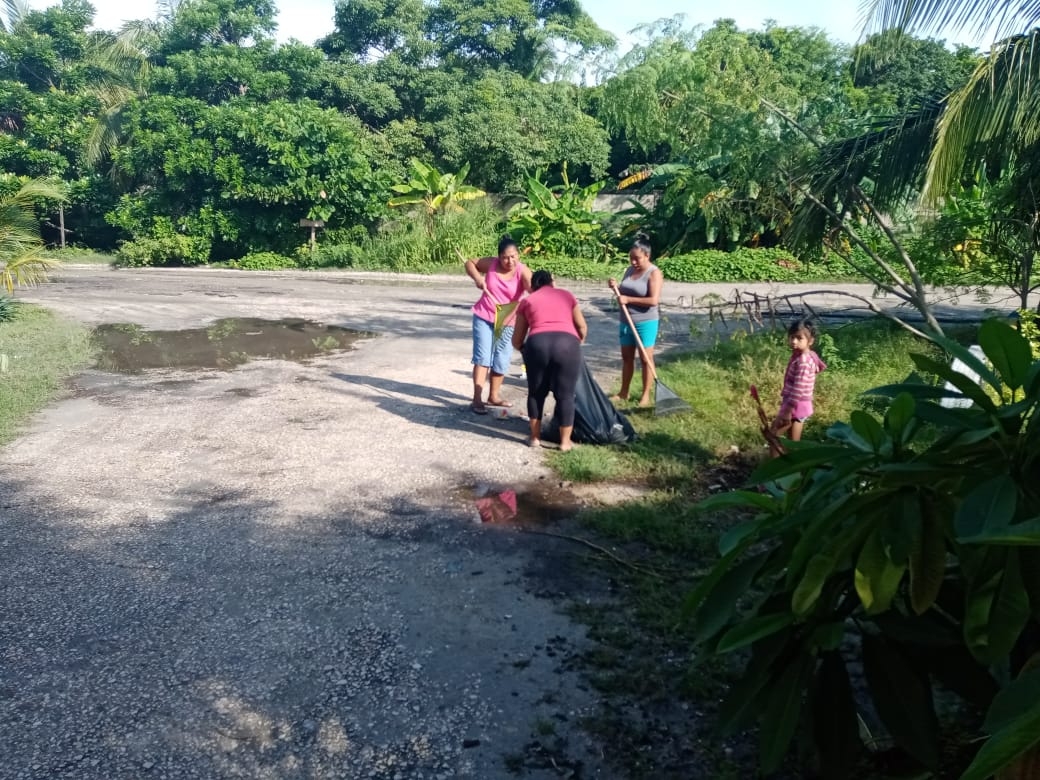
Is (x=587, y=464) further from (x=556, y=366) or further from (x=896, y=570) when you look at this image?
(x=896, y=570)

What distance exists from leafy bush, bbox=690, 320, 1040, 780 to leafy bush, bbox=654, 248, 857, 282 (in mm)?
16897

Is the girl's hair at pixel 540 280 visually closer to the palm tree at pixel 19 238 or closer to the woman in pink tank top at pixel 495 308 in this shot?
the woman in pink tank top at pixel 495 308

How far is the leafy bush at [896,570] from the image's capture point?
1.47 m

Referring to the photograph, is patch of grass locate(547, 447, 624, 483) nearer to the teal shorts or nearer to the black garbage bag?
the black garbage bag

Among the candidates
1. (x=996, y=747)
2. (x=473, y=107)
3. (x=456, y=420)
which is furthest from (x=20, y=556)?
(x=473, y=107)

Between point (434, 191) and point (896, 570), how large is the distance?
2179 centimetres

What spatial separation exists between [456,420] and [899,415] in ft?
19.5

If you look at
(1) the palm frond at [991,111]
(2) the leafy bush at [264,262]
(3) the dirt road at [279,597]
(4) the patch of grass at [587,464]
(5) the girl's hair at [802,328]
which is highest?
(1) the palm frond at [991,111]

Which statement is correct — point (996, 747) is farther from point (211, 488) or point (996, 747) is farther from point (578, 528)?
point (211, 488)

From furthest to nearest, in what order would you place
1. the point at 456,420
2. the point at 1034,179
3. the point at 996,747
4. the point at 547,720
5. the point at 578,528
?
the point at 456,420 → the point at 1034,179 → the point at 578,528 → the point at 547,720 → the point at 996,747

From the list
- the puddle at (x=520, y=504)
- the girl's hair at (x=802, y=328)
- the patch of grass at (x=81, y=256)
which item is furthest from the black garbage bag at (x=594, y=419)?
the patch of grass at (x=81, y=256)

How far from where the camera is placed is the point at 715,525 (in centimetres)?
492

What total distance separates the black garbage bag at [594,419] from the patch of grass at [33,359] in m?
4.68

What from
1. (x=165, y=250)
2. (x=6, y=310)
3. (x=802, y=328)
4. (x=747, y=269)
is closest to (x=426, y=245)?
(x=165, y=250)
